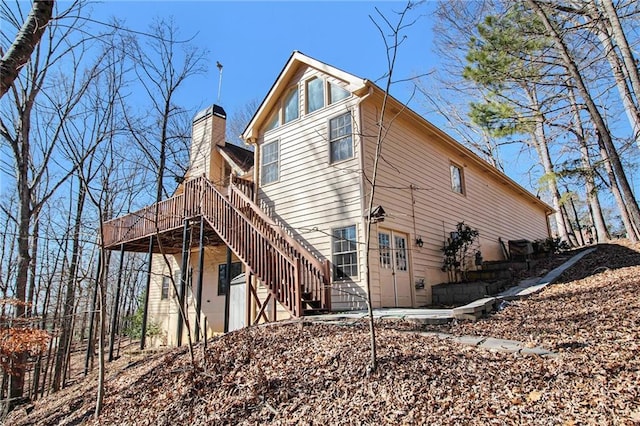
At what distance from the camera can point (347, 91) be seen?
9.28m

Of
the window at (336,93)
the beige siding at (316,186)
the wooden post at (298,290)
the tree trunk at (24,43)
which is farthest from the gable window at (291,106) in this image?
the tree trunk at (24,43)

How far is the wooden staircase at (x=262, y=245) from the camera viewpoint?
24.1 ft

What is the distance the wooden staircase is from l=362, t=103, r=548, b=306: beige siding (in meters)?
1.43

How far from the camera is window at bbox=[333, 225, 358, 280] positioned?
8.24 meters

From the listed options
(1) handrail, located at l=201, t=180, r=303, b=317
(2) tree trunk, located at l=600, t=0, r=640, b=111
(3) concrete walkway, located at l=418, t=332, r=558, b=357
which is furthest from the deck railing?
(2) tree trunk, located at l=600, t=0, r=640, b=111

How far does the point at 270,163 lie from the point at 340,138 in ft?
8.24

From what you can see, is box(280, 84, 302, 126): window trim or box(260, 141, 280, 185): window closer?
box(280, 84, 302, 126): window trim

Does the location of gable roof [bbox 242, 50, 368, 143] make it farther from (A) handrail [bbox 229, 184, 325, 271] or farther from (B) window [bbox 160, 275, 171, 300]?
(B) window [bbox 160, 275, 171, 300]

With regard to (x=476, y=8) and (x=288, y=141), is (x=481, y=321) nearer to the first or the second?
(x=288, y=141)

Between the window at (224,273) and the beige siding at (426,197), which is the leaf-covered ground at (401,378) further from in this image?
the window at (224,273)

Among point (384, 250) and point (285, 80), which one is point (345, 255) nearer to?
point (384, 250)

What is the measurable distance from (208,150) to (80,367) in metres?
9.34

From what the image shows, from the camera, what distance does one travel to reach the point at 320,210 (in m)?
9.08

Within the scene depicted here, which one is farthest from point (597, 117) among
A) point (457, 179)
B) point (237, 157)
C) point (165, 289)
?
point (165, 289)
